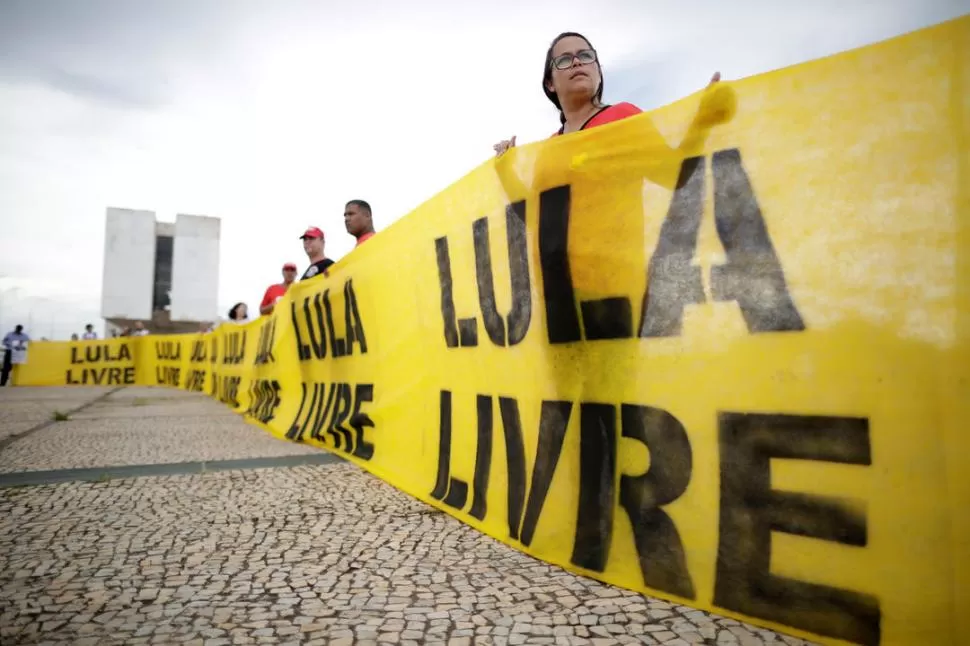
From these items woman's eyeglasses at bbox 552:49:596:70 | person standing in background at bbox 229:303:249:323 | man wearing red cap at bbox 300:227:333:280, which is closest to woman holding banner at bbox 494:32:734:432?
Answer: woman's eyeglasses at bbox 552:49:596:70

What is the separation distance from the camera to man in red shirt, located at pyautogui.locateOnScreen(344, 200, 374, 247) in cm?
479

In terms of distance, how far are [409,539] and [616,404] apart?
0.93 meters

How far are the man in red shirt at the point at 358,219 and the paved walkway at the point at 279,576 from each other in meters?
2.53

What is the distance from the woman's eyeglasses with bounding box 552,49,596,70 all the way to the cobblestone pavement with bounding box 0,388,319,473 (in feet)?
9.90

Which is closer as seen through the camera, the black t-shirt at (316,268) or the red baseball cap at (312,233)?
the black t-shirt at (316,268)

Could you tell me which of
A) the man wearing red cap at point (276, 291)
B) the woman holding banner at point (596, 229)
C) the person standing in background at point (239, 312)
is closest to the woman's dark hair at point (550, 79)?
the woman holding banner at point (596, 229)

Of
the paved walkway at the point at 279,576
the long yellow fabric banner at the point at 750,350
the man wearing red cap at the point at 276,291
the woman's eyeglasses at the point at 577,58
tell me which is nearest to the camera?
the long yellow fabric banner at the point at 750,350

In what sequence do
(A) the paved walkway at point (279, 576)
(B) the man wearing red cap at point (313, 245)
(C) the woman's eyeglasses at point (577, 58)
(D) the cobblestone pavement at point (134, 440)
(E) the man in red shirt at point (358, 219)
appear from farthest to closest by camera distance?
1. (B) the man wearing red cap at point (313, 245)
2. (E) the man in red shirt at point (358, 219)
3. (D) the cobblestone pavement at point (134, 440)
4. (C) the woman's eyeglasses at point (577, 58)
5. (A) the paved walkway at point (279, 576)

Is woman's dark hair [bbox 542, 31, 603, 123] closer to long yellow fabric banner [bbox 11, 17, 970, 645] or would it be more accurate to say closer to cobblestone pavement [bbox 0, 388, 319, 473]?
long yellow fabric banner [bbox 11, 17, 970, 645]

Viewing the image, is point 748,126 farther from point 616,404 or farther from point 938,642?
point 938,642

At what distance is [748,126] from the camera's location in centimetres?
149

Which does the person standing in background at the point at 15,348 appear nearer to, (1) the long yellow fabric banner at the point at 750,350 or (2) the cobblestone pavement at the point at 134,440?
(2) the cobblestone pavement at the point at 134,440

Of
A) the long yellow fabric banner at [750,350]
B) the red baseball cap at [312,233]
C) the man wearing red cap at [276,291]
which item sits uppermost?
the red baseball cap at [312,233]

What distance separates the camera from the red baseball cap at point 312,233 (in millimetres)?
5762
